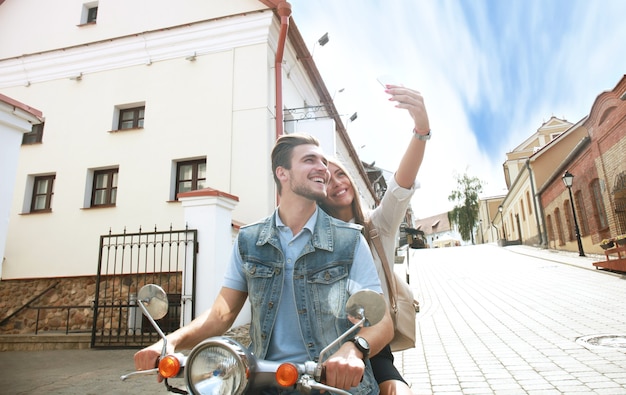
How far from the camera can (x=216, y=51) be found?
11.2 meters

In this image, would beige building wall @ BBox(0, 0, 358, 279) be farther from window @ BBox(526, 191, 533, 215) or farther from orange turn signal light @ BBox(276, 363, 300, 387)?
window @ BBox(526, 191, 533, 215)

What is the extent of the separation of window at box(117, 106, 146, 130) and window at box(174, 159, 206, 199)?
2.01m

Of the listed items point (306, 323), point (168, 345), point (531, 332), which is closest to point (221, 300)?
point (168, 345)

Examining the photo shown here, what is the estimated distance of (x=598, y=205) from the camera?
57.9 feet

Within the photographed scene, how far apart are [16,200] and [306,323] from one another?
12589 mm

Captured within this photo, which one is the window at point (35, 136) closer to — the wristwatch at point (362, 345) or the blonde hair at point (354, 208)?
the blonde hair at point (354, 208)

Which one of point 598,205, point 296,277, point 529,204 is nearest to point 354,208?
point 296,277

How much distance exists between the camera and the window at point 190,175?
10.6 metres

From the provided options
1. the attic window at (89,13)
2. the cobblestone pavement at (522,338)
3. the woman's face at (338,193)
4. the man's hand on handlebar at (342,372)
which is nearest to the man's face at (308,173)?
the woman's face at (338,193)

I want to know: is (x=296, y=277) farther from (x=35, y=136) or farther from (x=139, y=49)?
(x=35, y=136)

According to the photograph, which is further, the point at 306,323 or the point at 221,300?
the point at 221,300

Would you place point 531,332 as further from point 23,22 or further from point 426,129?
point 23,22

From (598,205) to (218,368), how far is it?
68.6 ft

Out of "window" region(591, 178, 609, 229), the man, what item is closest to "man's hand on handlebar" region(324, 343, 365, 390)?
the man
